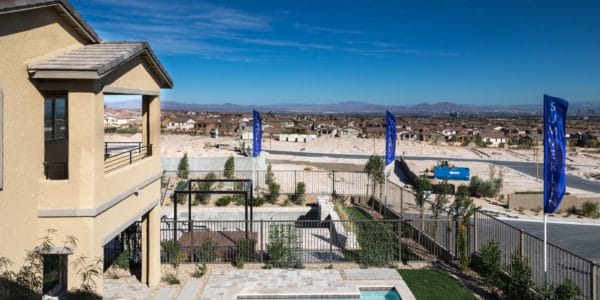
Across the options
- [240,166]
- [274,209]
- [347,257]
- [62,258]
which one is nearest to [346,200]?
[274,209]

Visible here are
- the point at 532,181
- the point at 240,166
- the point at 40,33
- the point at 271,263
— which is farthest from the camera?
the point at 532,181

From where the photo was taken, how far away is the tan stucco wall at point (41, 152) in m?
7.04

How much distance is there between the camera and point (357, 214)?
22.6 m

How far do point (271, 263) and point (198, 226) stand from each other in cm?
669

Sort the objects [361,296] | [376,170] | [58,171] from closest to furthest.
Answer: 1. [58,171]
2. [361,296]
3. [376,170]

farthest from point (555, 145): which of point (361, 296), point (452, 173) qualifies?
point (452, 173)

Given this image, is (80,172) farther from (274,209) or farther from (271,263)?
(274,209)

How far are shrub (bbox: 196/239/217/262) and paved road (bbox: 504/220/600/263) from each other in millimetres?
13518

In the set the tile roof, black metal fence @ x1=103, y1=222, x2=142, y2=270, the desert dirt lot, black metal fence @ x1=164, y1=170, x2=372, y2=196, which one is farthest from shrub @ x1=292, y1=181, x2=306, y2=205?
the desert dirt lot

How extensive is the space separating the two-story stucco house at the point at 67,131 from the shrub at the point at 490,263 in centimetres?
894

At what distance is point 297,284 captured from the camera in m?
12.2

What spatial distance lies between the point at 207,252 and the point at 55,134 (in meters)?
5.56

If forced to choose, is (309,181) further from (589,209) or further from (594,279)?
(594,279)

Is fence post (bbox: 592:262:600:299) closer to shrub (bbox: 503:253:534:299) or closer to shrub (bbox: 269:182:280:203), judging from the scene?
shrub (bbox: 503:253:534:299)
